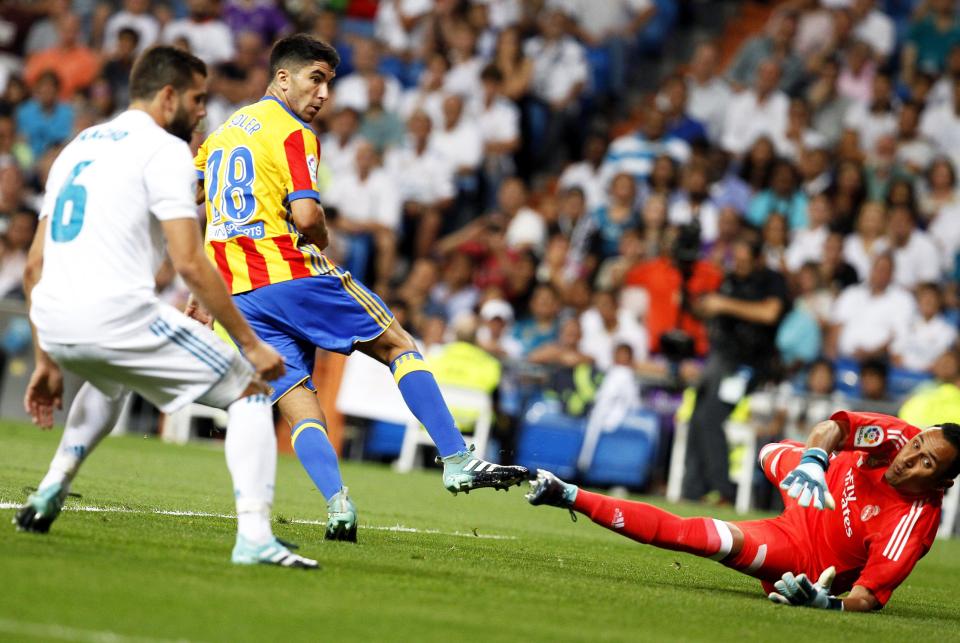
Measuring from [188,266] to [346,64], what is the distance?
14.7 meters

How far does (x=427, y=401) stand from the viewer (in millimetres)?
7703

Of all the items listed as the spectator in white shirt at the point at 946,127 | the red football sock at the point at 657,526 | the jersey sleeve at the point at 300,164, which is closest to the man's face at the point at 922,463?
the red football sock at the point at 657,526

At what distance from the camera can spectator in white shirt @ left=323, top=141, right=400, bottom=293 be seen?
57.4 feet

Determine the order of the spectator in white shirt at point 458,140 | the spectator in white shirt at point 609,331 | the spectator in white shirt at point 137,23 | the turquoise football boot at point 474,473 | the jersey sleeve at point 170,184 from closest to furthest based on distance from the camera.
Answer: the jersey sleeve at point 170,184
the turquoise football boot at point 474,473
the spectator in white shirt at point 609,331
the spectator in white shirt at point 458,140
the spectator in white shirt at point 137,23

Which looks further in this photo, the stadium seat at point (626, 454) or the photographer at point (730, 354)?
the stadium seat at point (626, 454)

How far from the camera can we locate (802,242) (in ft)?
55.7

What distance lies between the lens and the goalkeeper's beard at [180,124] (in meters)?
5.81

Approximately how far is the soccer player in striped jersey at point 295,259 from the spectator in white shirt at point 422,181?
10437 mm

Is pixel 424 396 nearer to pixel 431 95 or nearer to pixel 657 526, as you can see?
pixel 657 526

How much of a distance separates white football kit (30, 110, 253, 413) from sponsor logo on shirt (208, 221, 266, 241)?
5.48 feet

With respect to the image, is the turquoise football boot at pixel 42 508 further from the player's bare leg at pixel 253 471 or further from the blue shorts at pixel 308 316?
the blue shorts at pixel 308 316

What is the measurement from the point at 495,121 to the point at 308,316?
11313 millimetres

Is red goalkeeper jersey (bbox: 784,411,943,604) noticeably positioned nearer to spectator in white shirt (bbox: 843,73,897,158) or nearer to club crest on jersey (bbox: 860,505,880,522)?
club crest on jersey (bbox: 860,505,880,522)

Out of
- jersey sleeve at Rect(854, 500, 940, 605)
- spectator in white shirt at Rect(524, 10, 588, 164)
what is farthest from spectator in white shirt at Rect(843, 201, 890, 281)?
jersey sleeve at Rect(854, 500, 940, 605)
